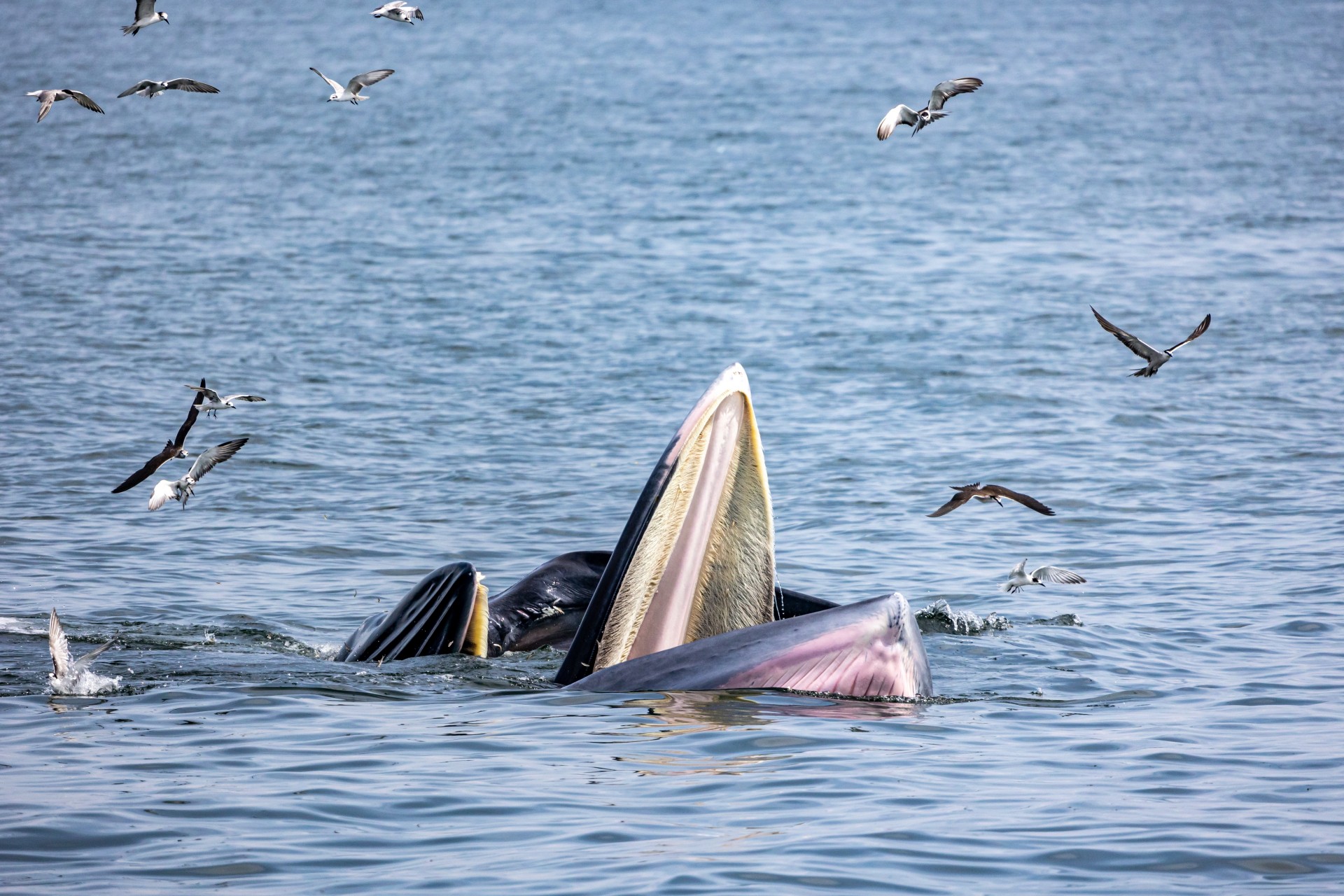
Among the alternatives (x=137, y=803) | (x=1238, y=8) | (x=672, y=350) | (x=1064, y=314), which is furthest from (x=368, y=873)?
(x=1238, y=8)

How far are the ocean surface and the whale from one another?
307 millimetres

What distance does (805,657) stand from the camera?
332 inches

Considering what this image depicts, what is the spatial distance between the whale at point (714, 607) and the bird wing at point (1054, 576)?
392 cm

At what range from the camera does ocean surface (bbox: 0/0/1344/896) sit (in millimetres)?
7875

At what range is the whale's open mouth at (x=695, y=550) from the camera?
324 inches

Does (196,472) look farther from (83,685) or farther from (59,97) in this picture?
(59,97)

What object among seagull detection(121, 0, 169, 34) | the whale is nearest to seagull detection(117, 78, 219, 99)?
seagull detection(121, 0, 169, 34)

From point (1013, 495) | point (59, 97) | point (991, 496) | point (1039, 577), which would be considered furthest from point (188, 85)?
point (1039, 577)

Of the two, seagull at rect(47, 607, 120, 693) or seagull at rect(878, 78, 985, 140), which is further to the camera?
seagull at rect(878, 78, 985, 140)

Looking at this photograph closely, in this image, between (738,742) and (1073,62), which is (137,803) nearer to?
(738,742)

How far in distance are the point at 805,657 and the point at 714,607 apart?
2.31 ft

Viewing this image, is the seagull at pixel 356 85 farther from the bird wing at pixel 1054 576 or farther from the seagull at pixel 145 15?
the bird wing at pixel 1054 576

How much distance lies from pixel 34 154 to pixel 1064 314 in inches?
1130

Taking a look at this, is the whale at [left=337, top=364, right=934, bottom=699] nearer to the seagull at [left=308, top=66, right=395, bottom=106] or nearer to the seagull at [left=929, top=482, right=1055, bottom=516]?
the seagull at [left=929, top=482, right=1055, bottom=516]
